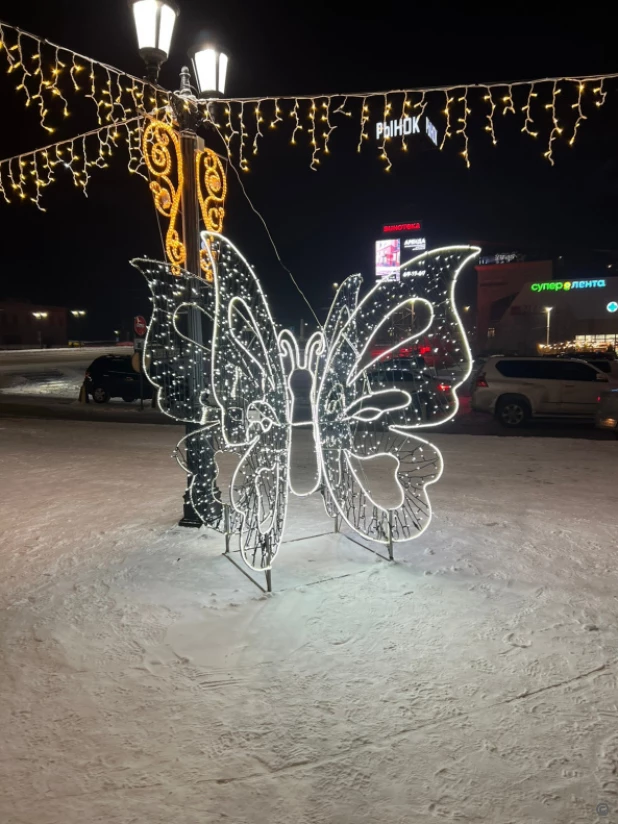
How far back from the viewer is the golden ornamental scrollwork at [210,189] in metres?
5.82

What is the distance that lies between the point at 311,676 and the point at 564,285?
158 feet

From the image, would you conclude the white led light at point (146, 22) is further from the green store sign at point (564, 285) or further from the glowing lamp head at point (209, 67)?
the green store sign at point (564, 285)

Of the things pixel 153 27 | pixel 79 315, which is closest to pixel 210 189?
pixel 153 27

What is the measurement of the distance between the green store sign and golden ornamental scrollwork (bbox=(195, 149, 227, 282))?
146 feet

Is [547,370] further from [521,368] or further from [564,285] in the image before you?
[564,285]

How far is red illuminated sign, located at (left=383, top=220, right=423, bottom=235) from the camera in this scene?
72188mm

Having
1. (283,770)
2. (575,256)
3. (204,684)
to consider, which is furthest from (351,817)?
(575,256)

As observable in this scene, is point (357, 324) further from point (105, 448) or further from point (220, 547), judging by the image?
point (105, 448)

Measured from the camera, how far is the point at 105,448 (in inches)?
401

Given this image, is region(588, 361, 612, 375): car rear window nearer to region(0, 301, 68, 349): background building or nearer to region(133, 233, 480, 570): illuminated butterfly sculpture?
region(133, 233, 480, 570): illuminated butterfly sculpture

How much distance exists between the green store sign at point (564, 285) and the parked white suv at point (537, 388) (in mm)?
35160

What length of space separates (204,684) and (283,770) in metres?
0.76

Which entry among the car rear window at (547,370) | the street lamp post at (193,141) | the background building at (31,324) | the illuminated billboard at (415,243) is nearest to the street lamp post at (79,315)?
the background building at (31,324)

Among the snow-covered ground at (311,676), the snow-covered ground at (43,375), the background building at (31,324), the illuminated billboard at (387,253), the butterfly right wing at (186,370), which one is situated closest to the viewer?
the snow-covered ground at (311,676)
